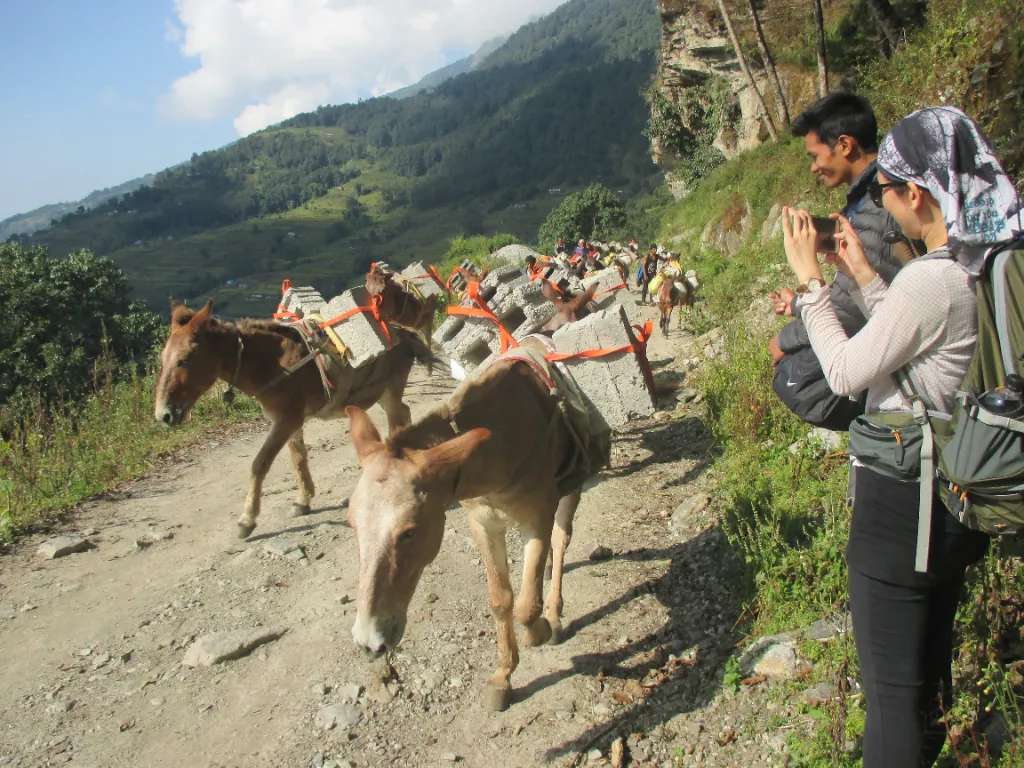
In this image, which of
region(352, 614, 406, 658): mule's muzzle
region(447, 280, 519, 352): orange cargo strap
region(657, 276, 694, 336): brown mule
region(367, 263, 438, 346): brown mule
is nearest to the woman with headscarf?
region(352, 614, 406, 658): mule's muzzle

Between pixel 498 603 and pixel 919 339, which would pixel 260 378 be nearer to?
pixel 498 603

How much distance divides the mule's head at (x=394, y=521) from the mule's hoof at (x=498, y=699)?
1.35 m

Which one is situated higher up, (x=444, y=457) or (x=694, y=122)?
(x=694, y=122)

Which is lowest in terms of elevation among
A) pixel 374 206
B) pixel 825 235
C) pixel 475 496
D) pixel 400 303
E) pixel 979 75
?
pixel 475 496

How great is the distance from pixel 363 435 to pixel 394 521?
1.66ft

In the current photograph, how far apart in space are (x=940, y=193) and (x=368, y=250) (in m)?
A: 131

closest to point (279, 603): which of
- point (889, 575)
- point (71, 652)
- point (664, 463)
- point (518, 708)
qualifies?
point (71, 652)

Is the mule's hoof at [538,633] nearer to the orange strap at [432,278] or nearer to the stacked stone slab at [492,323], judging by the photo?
the stacked stone slab at [492,323]

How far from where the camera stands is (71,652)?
15.1 feet

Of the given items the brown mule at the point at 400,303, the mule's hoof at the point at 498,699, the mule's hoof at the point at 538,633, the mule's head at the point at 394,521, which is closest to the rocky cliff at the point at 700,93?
the brown mule at the point at 400,303

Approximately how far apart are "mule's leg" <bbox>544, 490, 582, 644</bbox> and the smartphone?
240cm

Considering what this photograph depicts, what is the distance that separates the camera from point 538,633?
389 cm

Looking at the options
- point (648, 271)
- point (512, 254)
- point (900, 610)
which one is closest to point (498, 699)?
point (900, 610)

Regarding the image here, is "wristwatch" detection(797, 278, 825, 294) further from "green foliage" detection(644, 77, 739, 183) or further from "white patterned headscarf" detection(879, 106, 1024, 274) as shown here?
"green foliage" detection(644, 77, 739, 183)
